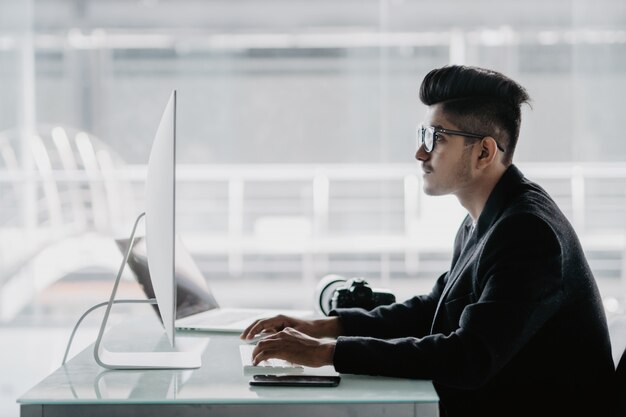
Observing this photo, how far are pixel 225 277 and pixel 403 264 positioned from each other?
0.91 m

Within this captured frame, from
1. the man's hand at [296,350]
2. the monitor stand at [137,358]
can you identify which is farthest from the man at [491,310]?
the monitor stand at [137,358]

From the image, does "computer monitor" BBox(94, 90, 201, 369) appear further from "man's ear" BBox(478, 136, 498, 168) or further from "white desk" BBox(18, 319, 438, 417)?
"man's ear" BBox(478, 136, 498, 168)

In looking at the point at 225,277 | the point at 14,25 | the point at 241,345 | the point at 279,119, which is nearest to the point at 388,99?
the point at 279,119

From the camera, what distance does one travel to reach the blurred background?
4.09 meters

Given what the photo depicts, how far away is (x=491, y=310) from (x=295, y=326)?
504 millimetres

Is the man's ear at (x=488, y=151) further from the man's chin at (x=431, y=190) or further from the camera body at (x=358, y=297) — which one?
the camera body at (x=358, y=297)

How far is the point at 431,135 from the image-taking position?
179cm

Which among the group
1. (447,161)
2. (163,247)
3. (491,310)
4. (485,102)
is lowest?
(491,310)

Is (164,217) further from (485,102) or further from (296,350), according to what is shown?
(485,102)

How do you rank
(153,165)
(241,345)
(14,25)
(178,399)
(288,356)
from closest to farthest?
1. (178,399)
2. (288,356)
3. (153,165)
4. (241,345)
5. (14,25)

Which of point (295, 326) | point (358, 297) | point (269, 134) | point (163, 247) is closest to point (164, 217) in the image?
point (163, 247)

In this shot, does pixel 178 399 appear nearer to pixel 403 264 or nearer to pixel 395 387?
pixel 395 387

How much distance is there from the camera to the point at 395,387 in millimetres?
1391

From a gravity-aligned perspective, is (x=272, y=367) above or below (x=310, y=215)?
below
